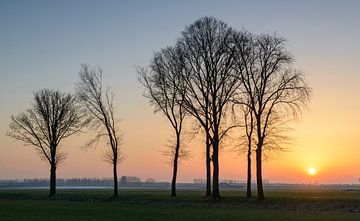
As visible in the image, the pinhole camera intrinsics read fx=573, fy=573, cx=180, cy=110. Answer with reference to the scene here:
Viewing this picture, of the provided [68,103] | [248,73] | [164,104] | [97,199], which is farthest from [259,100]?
[68,103]

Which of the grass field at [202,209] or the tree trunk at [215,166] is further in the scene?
the tree trunk at [215,166]

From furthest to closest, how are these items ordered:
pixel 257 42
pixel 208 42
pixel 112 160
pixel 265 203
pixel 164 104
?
pixel 112 160 < pixel 164 104 < pixel 208 42 < pixel 257 42 < pixel 265 203

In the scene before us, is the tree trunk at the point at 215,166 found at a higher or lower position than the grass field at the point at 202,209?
higher

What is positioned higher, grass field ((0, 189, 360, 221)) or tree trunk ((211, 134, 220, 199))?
tree trunk ((211, 134, 220, 199))

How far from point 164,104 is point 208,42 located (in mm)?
11634

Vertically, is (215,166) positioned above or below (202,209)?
above

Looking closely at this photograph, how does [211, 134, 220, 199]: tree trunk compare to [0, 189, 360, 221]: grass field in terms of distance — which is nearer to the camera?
[0, 189, 360, 221]: grass field

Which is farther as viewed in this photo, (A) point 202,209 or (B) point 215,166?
(B) point 215,166

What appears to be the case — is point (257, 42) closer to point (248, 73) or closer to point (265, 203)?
point (248, 73)

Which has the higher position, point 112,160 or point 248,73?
point 248,73

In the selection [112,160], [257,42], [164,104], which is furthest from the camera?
[112,160]

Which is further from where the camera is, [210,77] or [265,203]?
[210,77]

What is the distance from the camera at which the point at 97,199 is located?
69312 mm

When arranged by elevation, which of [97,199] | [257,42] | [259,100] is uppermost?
[257,42]
